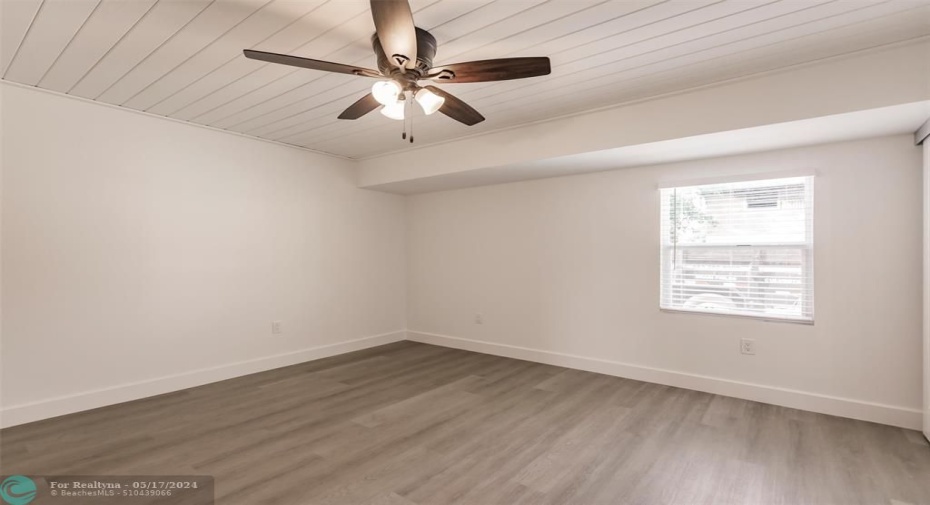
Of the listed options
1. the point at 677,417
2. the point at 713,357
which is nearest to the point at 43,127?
the point at 677,417

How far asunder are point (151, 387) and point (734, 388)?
4888mm

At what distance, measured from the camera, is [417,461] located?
7.77 feet

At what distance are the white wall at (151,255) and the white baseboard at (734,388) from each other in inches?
92.9

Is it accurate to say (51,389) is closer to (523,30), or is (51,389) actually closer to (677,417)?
(523,30)

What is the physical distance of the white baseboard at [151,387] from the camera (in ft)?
9.46

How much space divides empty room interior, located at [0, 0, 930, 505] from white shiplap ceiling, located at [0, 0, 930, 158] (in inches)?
0.9

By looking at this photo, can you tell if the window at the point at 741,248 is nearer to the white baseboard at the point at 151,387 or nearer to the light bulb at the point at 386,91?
the light bulb at the point at 386,91

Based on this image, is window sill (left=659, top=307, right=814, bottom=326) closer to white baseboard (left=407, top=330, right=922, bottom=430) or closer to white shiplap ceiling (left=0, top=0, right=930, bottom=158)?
white baseboard (left=407, top=330, right=922, bottom=430)

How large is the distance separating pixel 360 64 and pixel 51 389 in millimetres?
3242

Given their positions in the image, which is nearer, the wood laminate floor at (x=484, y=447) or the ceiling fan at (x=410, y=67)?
the ceiling fan at (x=410, y=67)

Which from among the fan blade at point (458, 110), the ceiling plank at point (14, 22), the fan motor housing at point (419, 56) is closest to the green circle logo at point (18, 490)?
the ceiling plank at point (14, 22)

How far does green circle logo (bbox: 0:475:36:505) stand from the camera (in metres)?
1.99

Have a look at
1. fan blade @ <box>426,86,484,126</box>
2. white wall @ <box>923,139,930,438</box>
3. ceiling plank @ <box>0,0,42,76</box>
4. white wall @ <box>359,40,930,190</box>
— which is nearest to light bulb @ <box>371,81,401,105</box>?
fan blade @ <box>426,86,484,126</box>

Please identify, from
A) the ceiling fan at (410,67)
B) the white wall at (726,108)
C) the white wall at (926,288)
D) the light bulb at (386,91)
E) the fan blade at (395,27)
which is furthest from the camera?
the white wall at (926,288)
